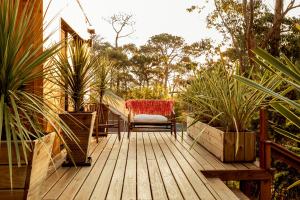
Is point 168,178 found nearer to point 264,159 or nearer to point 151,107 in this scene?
point 264,159

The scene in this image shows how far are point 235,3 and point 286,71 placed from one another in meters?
11.7

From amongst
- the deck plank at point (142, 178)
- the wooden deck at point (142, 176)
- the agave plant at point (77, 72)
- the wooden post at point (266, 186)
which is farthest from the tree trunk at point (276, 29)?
the agave plant at point (77, 72)

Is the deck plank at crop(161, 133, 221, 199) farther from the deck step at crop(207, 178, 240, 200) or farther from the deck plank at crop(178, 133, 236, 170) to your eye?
the deck plank at crop(178, 133, 236, 170)

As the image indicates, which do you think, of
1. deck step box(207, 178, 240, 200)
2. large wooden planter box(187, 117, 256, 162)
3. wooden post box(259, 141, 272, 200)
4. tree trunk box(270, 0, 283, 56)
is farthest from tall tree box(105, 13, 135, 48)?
deck step box(207, 178, 240, 200)

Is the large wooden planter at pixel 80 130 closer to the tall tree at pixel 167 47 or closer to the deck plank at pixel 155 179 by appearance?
the deck plank at pixel 155 179

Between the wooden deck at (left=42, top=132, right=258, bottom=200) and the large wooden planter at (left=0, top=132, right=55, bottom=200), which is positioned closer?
the large wooden planter at (left=0, top=132, right=55, bottom=200)

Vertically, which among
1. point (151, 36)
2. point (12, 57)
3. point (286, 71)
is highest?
point (151, 36)

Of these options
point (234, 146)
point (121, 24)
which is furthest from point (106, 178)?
point (121, 24)

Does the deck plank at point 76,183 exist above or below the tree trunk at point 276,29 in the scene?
below

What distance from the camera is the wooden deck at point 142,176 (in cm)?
294

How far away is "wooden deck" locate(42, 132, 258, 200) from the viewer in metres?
2.94

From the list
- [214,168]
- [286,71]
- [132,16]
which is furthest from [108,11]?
[286,71]

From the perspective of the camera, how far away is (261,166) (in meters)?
3.96

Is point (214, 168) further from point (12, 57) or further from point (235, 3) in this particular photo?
point (235, 3)
